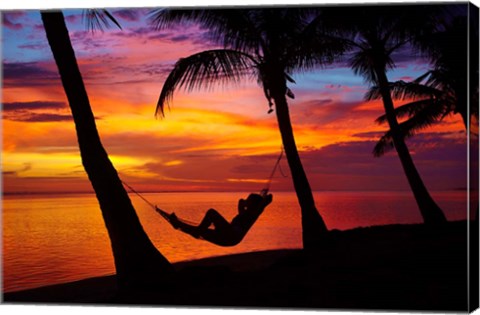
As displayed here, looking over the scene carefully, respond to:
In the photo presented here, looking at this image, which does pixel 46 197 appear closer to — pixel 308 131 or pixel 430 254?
pixel 308 131

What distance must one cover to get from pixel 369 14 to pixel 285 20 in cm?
71

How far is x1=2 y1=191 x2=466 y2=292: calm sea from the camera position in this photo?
20.6 ft

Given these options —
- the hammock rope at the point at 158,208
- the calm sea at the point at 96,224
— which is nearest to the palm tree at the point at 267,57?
the hammock rope at the point at 158,208

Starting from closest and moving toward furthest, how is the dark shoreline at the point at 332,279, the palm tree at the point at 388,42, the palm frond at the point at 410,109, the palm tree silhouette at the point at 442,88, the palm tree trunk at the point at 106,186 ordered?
the palm tree silhouette at the point at 442,88 → the dark shoreline at the point at 332,279 → the palm tree at the point at 388,42 → the palm frond at the point at 410,109 → the palm tree trunk at the point at 106,186

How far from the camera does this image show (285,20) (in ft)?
21.2

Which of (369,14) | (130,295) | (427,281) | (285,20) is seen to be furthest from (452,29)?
(130,295)

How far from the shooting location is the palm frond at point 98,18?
6.23 metres

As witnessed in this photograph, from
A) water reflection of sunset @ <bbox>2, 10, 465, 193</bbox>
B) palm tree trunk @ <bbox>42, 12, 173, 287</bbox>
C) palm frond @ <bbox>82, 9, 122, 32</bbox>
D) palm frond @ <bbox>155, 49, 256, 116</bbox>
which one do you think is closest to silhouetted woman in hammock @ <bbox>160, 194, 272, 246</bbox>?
water reflection of sunset @ <bbox>2, 10, 465, 193</bbox>

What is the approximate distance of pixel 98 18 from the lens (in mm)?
6234

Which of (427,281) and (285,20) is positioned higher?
(285,20)

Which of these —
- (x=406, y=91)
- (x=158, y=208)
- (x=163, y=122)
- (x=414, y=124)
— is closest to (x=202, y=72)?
(x=163, y=122)

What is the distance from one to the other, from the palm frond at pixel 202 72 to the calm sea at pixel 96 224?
83 cm

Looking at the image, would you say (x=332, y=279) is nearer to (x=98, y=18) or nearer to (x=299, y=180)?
(x=299, y=180)

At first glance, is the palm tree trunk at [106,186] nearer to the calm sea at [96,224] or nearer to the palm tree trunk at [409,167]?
the calm sea at [96,224]
